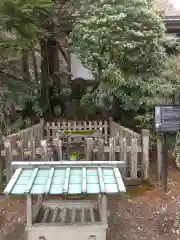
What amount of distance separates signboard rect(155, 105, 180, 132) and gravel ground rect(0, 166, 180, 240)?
131 centimetres

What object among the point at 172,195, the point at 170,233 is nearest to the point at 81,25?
the point at 172,195

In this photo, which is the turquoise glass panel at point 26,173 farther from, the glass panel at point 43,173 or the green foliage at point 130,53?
the green foliage at point 130,53

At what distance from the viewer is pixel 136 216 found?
15.3 feet

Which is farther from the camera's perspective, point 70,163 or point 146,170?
point 146,170

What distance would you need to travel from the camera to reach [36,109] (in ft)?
29.5

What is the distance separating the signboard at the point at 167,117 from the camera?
5.11 m

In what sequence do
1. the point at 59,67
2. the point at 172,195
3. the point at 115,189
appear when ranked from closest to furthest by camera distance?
the point at 115,189 → the point at 172,195 → the point at 59,67

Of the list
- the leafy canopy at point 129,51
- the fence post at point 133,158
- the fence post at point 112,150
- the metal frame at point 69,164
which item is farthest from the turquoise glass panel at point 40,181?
the leafy canopy at point 129,51

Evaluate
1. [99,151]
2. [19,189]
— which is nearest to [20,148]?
[99,151]

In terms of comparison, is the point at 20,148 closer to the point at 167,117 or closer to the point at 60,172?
the point at 60,172

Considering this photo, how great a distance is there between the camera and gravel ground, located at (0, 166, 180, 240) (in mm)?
4277

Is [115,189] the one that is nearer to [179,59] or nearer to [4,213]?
[4,213]

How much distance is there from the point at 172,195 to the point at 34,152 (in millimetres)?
2802

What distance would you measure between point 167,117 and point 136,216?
1.93 m
